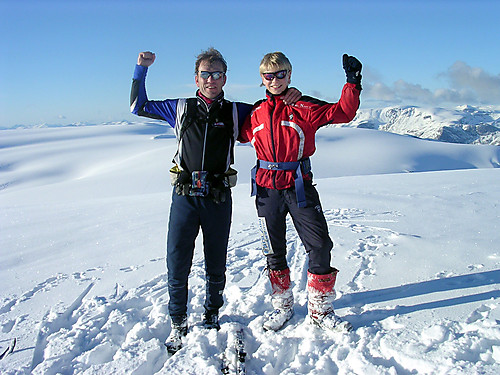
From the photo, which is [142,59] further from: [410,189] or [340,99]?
[410,189]

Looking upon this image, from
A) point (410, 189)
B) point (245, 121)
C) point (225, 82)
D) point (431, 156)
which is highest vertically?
point (225, 82)

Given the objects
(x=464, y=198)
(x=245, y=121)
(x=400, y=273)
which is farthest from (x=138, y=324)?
(x=464, y=198)

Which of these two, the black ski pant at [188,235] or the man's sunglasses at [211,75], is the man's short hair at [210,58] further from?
the black ski pant at [188,235]

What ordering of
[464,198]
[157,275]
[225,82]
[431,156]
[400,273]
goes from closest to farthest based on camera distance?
[225,82], [400,273], [157,275], [464,198], [431,156]

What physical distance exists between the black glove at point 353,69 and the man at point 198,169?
0.44 meters

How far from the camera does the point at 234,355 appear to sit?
2.66 meters

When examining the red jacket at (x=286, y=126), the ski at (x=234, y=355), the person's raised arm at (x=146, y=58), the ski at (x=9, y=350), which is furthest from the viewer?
the person's raised arm at (x=146, y=58)

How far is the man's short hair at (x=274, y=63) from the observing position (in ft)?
9.61

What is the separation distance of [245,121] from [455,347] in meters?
2.37

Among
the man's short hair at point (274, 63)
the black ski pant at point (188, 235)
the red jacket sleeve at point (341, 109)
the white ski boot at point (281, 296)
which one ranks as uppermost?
the man's short hair at point (274, 63)

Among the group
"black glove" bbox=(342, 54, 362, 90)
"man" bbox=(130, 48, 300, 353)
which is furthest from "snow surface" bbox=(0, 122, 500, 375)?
"black glove" bbox=(342, 54, 362, 90)

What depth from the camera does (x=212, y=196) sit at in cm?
293

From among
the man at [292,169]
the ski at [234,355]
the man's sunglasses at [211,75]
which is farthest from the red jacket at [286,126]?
the ski at [234,355]

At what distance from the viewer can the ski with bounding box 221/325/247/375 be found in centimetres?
253
